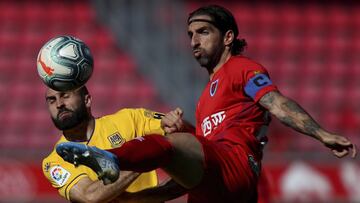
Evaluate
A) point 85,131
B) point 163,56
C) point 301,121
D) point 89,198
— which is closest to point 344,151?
point 301,121

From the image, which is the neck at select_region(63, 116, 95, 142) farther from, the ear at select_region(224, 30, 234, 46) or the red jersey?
the ear at select_region(224, 30, 234, 46)

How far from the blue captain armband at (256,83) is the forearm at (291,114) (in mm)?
83

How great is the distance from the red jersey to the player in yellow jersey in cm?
45

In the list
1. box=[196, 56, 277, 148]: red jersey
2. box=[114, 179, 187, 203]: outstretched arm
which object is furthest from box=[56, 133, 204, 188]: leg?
box=[114, 179, 187, 203]: outstretched arm

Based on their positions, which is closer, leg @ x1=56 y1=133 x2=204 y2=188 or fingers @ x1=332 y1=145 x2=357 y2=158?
leg @ x1=56 y1=133 x2=204 y2=188

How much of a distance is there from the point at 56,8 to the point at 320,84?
14.0ft

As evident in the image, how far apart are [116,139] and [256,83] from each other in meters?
1.20

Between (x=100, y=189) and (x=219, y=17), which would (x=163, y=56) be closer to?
(x=219, y=17)

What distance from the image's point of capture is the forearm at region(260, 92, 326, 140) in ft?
18.0

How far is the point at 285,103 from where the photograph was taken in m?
5.68

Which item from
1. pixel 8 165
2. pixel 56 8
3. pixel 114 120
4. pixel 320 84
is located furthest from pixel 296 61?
pixel 114 120

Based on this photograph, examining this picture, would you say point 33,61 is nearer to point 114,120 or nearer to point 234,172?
point 114,120

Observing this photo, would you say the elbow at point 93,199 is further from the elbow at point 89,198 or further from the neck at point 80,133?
the neck at point 80,133

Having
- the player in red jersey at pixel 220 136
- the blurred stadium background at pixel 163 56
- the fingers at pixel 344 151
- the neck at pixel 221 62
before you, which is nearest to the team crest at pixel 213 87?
the player in red jersey at pixel 220 136
